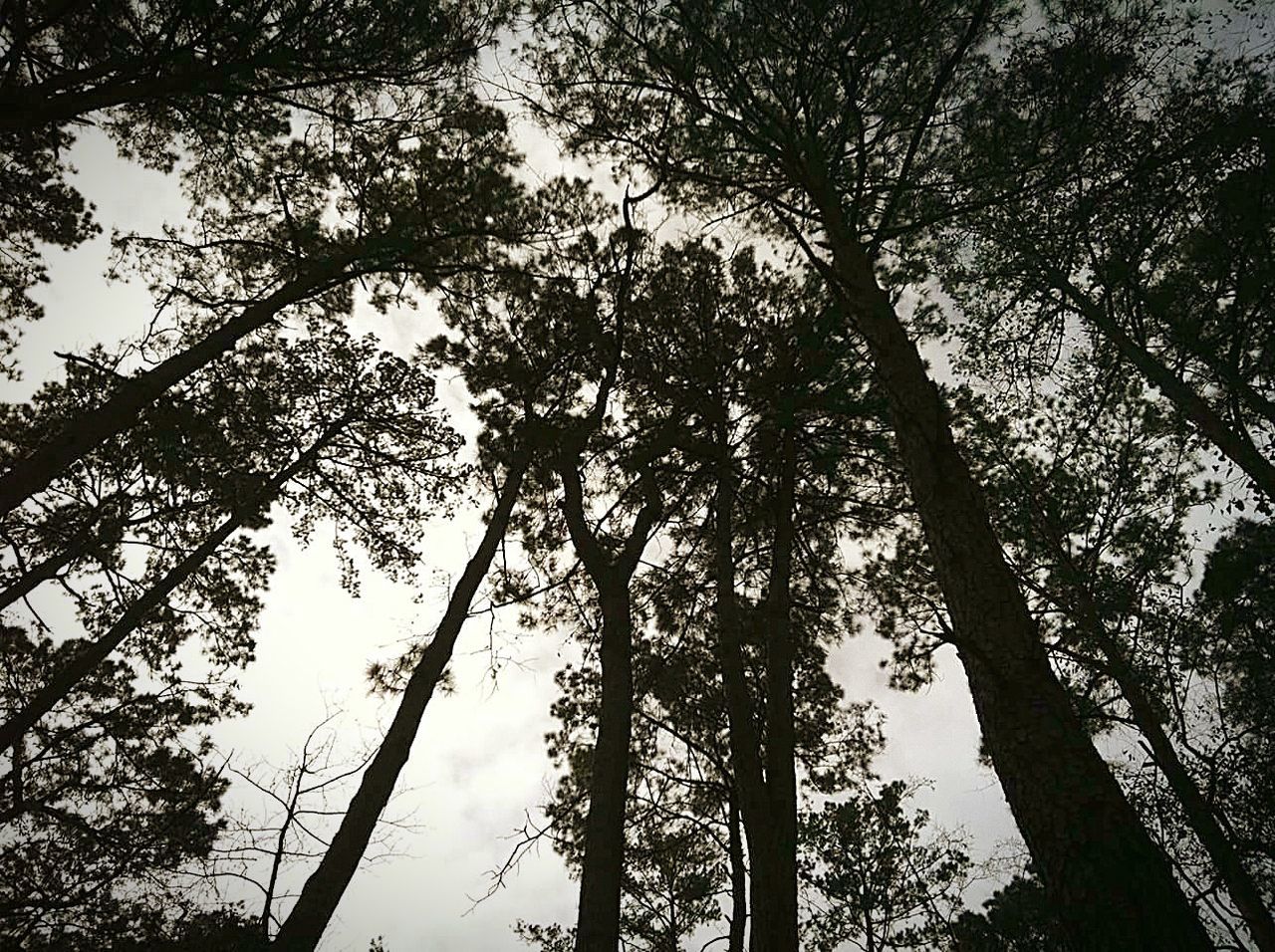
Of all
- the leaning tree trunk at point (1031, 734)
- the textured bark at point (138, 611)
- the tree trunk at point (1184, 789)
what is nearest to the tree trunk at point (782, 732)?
the tree trunk at point (1184, 789)

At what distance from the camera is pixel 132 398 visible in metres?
6.01

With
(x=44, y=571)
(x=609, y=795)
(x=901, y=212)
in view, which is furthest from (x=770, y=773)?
(x=44, y=571)

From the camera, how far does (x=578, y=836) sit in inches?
442

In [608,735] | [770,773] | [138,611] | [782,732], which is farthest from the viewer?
[138,611]

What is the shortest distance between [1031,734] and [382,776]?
6.30m

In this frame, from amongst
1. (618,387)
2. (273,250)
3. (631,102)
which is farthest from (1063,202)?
(273,250)

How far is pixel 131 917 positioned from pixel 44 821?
1586 millimetres

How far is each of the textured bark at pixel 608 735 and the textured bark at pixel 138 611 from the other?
485 centimetres

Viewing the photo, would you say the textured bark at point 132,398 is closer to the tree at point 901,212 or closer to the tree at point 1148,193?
the tree at point 901,212

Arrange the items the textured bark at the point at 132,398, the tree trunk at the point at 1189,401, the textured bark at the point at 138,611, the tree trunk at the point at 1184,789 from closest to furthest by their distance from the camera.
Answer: the textured bark at the point at 132,398
the tree trunk at the point at 1184,789
the tree trunk at the point at 1189,401
the textured bark at the point at 138,611

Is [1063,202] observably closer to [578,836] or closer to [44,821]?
[578,836]

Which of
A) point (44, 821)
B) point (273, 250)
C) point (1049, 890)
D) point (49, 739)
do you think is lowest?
point (1049, 890)

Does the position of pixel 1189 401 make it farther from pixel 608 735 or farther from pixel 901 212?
pixel 608 735

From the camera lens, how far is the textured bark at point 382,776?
5.41 metres
